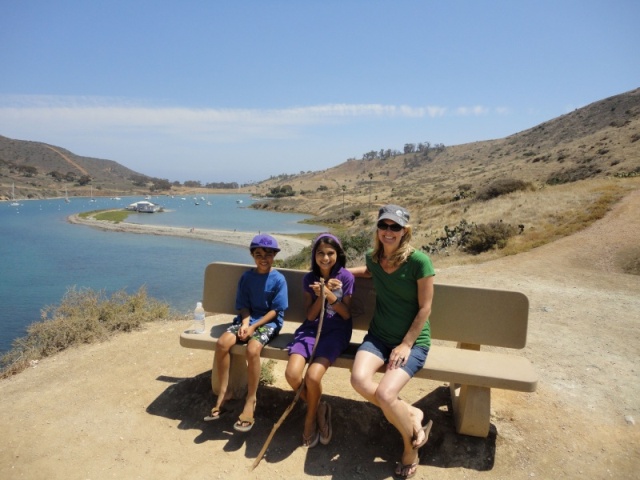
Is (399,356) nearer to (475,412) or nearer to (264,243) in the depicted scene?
(475,412)

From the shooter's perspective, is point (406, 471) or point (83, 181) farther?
point (83, 181)

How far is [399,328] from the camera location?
10.8ft

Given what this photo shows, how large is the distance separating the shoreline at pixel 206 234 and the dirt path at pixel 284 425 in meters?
25.4

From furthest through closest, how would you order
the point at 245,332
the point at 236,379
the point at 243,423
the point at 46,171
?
the point at 46,171
the point at 236,379
the point at 245,332
the point at 243,423

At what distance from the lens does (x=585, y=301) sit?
7414 millimetres

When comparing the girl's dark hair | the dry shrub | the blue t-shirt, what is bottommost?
the dry shrub

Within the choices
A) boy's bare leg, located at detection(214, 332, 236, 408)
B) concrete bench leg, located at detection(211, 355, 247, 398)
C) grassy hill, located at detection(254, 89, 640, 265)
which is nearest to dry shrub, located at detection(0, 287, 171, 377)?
concrete bench leg, located at detection(211, 355, 247, 398)

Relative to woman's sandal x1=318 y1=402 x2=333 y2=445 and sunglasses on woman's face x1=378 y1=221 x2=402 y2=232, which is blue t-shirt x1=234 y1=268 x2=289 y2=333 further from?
sunglasses on woman's face x1=378 y1=221 x2=402 y2=232

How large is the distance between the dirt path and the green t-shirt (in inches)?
35.1

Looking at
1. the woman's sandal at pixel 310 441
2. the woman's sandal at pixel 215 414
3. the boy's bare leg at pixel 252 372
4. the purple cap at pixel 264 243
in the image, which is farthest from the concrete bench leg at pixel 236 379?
the purple cap at pixel 264 243

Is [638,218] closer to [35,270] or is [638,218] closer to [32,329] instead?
[32,329]

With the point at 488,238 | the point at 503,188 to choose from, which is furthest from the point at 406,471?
the point at 503,188

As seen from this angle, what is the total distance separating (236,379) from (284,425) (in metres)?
0.63

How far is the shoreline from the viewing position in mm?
35344
